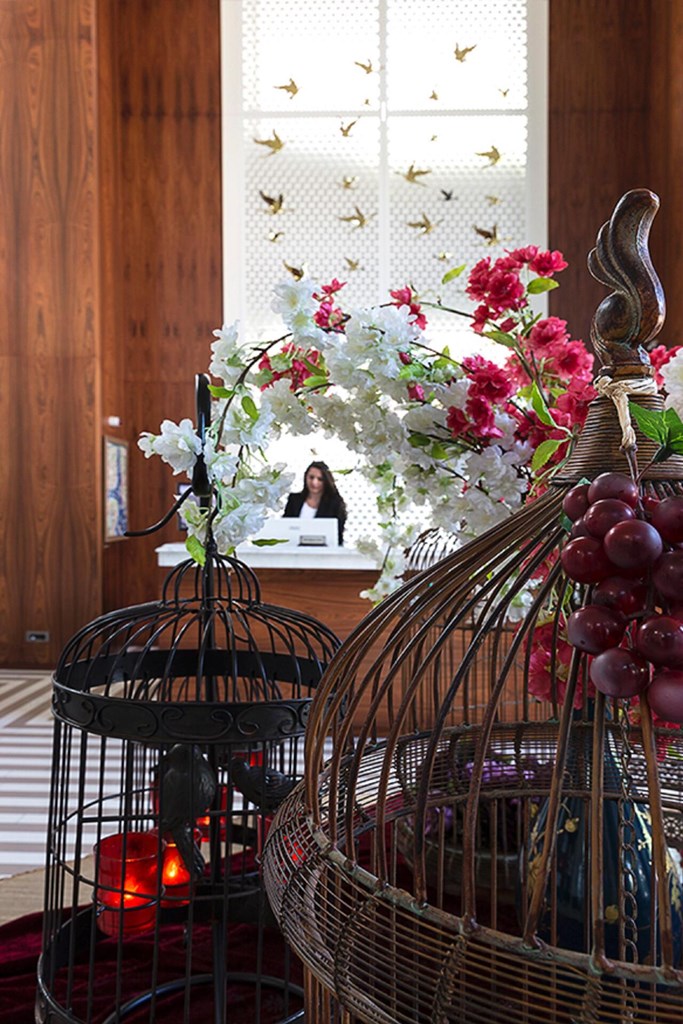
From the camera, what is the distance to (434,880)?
1.86m

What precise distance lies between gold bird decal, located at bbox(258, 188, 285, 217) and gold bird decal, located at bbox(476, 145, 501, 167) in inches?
52.0

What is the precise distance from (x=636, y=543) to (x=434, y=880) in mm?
1541

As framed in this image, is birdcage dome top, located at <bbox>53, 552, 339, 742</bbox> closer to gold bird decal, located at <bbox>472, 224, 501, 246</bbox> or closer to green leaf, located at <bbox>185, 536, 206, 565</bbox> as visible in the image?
green leaf, located at <bbox>185, 536, 206, 565</bbox>

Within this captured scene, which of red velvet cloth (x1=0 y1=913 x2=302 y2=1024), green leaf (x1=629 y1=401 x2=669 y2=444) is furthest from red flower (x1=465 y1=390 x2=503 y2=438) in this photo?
red velvet cloth (x1=0 y1=913 x2=302 y2=1024)

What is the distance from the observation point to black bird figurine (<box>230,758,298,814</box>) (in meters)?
1.25

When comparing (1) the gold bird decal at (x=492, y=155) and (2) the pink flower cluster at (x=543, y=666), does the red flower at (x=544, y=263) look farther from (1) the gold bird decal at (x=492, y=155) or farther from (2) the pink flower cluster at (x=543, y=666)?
(1) the gold bird decal at (x=492, y=155)

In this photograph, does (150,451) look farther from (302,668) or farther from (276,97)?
(276,97)

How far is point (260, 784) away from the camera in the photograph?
1.26 metres

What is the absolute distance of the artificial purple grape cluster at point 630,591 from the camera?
50cm

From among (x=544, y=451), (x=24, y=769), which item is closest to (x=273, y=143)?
(x=24, y=769)

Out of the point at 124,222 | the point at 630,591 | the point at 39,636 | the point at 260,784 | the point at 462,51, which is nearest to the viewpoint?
the point at 630,591

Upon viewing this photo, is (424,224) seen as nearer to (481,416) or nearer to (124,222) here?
(124,222)

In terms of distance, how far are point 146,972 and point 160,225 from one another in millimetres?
5121

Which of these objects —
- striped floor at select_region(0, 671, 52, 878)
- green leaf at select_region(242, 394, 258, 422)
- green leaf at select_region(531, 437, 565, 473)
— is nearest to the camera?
green leaf at select_region(531, 437, 565, 473)
